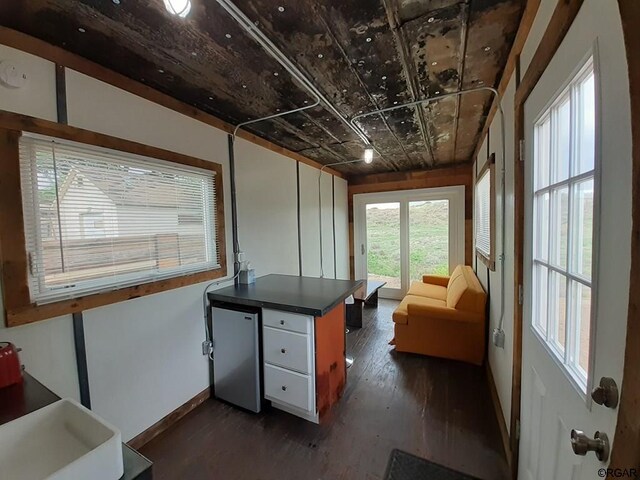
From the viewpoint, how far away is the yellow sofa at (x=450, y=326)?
258cm

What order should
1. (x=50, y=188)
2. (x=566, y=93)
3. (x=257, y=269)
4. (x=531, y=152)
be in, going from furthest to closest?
(x=257, y=269)
(x=50, y=188)
(x=531, y=152)
(x=566, y=93)

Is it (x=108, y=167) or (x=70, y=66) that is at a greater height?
(x=70, y=66)

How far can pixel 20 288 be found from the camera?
1.24 metres

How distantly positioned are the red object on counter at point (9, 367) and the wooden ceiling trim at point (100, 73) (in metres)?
1.36

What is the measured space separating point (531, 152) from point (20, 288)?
2437 mm

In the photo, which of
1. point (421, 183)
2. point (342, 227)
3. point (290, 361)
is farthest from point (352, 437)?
Answer: point (421, 183)

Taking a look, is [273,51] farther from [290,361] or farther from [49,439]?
[290,361]

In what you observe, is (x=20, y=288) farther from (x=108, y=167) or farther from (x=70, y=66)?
(x=70, y=66)

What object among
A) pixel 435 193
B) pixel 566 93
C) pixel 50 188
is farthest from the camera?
pixel 435 193

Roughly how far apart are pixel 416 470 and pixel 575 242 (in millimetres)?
1519

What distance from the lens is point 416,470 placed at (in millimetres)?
1551

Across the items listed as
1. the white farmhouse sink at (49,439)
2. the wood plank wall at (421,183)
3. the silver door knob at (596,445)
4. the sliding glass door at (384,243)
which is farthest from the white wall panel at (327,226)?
the silver door knob at (596,445)

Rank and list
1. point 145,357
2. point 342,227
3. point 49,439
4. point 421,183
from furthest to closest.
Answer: point 342,227 → point 421,183 → point 145,357 → point 49,439

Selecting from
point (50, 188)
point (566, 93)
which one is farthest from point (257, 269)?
point (566, 93)
